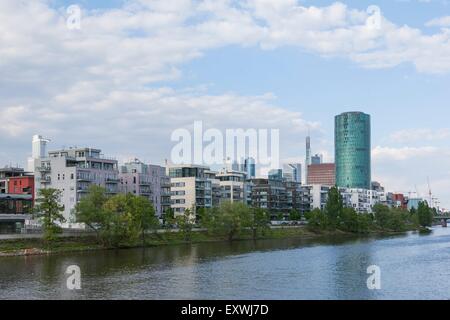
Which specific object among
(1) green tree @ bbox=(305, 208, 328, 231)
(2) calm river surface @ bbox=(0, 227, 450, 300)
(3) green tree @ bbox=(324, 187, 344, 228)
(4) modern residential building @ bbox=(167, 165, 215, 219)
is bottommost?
(2) calm river surface @ bbox=(0, 227, 450, 300)

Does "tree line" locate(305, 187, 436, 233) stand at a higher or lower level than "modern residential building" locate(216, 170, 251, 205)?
lower

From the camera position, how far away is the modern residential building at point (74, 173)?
339 feet

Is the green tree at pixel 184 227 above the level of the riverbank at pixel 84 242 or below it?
above

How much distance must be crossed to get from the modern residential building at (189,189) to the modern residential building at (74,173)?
835 inches

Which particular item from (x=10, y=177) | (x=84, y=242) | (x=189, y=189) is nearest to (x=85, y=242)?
(x=84, y=242)

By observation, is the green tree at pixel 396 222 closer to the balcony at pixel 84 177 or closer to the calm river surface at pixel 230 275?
the balcony at pixel 84 177

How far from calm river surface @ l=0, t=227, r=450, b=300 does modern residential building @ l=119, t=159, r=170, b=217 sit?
4289 centimetres

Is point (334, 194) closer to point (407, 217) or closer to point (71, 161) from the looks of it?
point (407, 217)

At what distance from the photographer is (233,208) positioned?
10369 centimetres

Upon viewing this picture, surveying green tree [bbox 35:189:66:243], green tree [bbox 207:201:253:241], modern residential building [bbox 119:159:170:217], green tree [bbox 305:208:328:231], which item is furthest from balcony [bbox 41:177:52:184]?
green tree [bbox 305:208:328:231]

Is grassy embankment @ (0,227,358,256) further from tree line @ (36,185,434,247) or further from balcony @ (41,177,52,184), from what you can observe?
balcony @ (41,177,52,184)

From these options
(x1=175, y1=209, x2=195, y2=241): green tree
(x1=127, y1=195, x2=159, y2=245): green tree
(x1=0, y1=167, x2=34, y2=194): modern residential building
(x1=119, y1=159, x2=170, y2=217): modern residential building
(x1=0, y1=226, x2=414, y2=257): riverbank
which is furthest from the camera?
(x1=119, y1=159, x2=170, y2=217): modern residential building

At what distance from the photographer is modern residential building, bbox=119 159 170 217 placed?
118m

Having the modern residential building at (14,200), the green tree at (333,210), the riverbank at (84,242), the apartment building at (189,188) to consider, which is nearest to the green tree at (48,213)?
the riverbank at (84,242)
